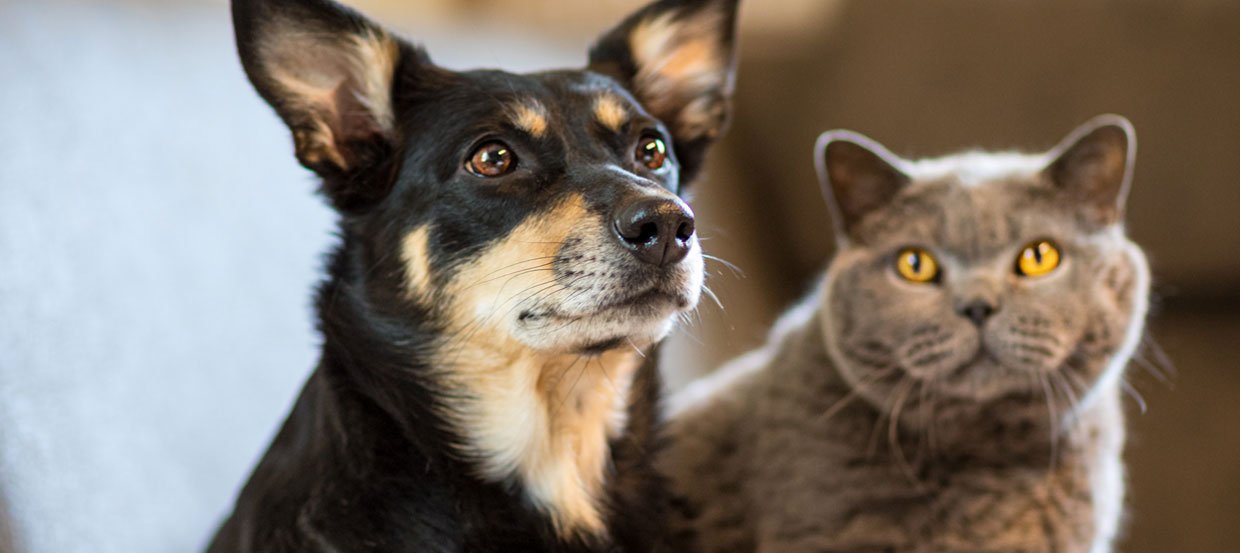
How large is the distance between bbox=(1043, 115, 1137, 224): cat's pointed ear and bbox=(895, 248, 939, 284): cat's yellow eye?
→ 231mm

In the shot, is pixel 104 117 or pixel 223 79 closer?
pixel 104 117

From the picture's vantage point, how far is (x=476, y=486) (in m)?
1.41

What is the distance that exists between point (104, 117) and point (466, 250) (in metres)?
0.87

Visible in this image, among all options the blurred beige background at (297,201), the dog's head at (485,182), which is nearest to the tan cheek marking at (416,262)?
the dog's head at (485,182)

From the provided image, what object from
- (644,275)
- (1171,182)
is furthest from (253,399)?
(1171,182)

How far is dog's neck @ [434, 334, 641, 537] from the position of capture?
143 centimetres

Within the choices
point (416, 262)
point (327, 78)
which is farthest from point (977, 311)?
point (327, 78)

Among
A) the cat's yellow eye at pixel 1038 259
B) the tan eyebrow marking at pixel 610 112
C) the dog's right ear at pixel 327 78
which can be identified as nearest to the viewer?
the dog's right ear at pixel 327 78

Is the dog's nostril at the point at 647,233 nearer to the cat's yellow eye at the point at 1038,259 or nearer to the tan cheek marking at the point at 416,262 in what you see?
the tan cheek marking at the point at 416,262

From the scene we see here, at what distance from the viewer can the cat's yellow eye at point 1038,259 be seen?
1.58 meters

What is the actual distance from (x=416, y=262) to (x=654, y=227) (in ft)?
1.18

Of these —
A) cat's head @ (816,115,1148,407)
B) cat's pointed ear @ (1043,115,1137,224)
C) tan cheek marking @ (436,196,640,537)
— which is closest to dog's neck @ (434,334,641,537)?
tan cheek marking @ (436,196,640,537)

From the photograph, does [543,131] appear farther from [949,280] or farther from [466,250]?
[949,280]

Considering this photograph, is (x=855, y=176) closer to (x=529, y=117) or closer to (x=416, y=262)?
(x=529, y=117)
